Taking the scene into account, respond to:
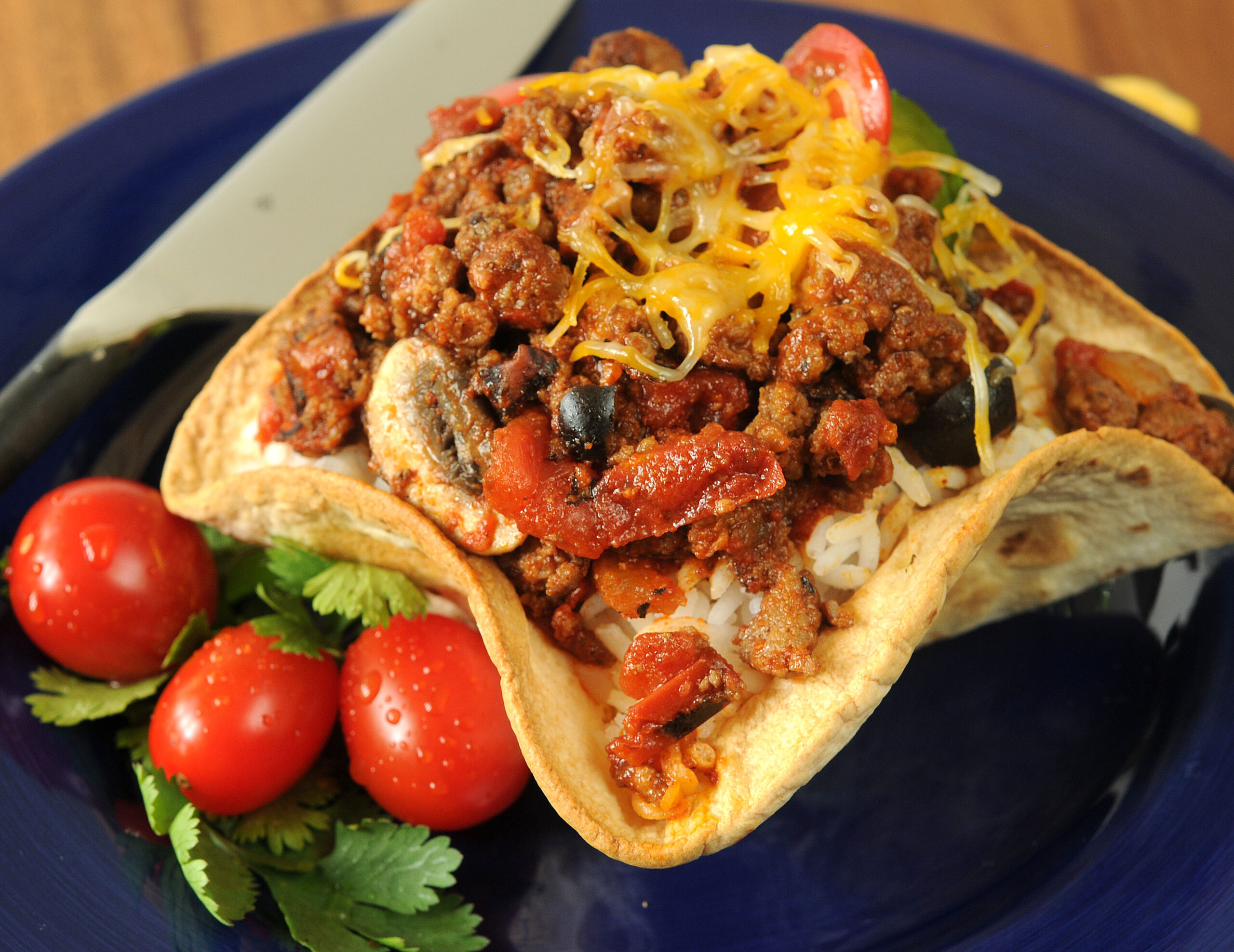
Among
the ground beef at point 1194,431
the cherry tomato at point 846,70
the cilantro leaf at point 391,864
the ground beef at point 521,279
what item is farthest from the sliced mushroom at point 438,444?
the ground beef at point 1194,431

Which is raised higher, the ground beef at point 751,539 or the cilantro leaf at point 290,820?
the ground beef at point 751,539

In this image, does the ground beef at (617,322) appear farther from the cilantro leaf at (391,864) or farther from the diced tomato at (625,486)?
the cilantro leaf at (391,864)

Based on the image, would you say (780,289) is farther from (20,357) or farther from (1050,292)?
(20,357)

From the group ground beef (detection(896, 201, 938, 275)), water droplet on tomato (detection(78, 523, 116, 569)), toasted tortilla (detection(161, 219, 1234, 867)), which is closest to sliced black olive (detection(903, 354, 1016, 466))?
toasted tortilla (detection(161, 219, 1234, 867))

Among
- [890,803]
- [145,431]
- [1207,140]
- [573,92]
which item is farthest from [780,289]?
[1207,140]

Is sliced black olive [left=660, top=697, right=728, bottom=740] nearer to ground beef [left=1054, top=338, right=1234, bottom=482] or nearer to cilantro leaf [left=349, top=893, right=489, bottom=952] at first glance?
cilantro leaf [left=349, top=893, right=489, bottom=952]

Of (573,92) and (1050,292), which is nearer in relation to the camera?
(573,92)

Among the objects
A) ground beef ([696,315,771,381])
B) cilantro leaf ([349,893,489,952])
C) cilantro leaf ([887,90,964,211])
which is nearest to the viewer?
ground beef ([696,315,771,381])
